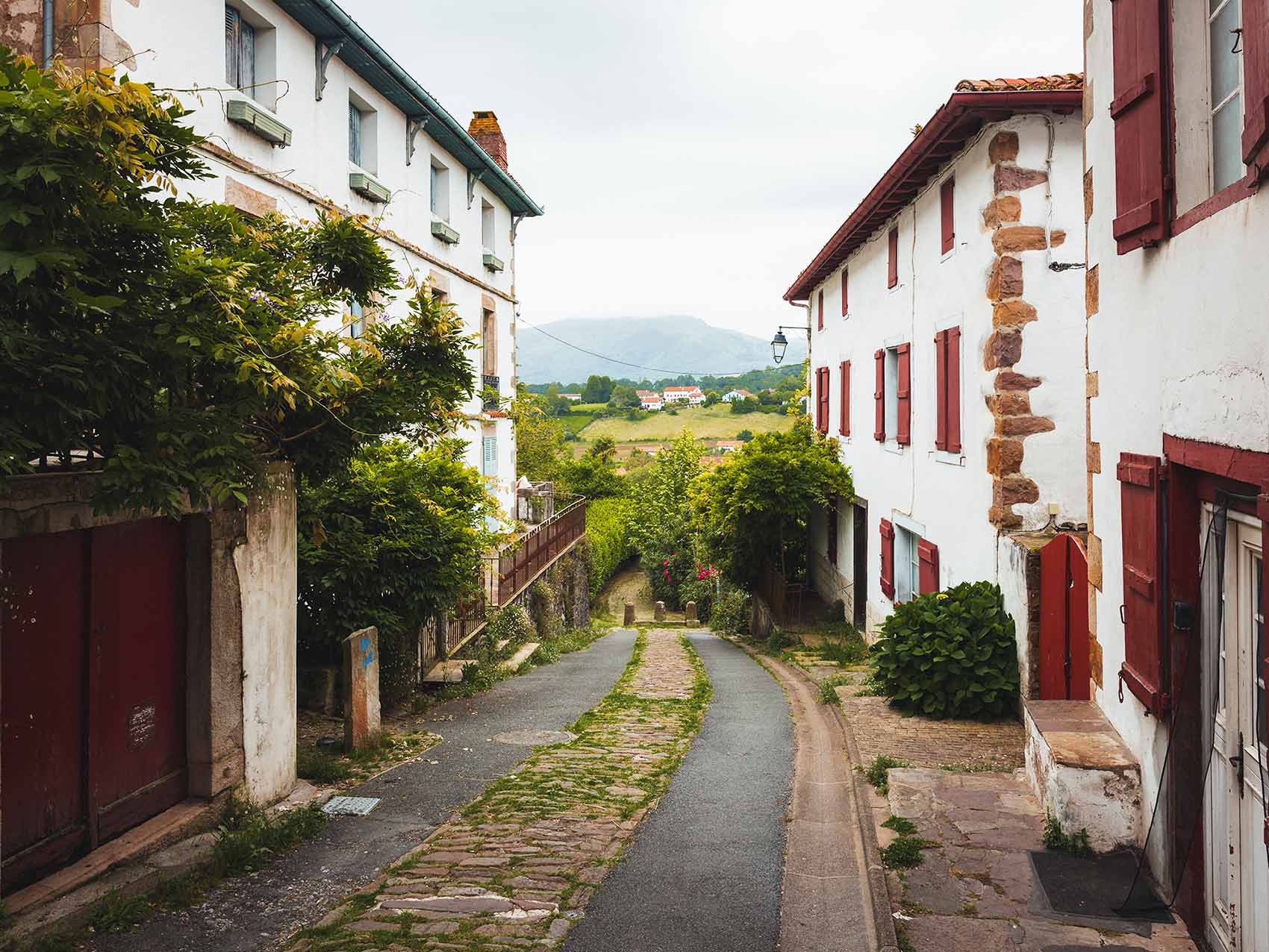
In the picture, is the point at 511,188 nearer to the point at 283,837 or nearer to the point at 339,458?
the point at 339,458

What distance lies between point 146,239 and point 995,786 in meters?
6.33

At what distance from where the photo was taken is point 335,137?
11.9 meters

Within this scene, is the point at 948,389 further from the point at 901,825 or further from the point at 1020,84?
the point at 901,825

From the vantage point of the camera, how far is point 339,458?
7121mm

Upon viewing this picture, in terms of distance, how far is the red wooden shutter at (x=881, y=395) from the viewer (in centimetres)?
1457

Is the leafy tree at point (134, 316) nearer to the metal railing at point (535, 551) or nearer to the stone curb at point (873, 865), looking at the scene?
the stone curb at point (873, 865)

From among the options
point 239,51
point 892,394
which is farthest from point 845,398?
point 239,51

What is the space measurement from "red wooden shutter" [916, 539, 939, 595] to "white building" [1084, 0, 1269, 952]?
618cm

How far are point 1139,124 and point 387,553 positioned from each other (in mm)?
7834

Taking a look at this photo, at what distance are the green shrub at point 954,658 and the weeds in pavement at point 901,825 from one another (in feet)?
11.0

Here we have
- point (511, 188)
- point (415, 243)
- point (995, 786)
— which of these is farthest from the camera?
point (511, 188)

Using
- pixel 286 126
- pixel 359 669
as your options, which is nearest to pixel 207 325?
pixel 359 669

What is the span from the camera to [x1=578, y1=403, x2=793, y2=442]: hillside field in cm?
8144

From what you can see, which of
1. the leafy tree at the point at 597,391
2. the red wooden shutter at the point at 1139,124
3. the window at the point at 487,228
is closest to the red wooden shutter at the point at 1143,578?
the red wooden shutter at the point at 1139,124
